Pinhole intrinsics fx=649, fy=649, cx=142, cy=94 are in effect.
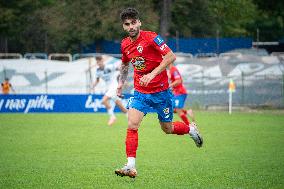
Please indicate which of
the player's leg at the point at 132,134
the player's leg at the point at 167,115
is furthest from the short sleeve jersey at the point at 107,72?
the player's leg at the point at 132,134

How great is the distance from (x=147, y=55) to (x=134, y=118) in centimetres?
101

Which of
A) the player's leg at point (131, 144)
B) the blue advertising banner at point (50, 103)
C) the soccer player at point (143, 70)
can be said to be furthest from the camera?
the blue advertising banner at point (50, 103)

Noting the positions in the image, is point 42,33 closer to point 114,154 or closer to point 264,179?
point 114,154

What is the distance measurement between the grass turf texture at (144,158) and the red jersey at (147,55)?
140cm

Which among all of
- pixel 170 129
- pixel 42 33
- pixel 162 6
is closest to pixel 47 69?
pixel 42 33

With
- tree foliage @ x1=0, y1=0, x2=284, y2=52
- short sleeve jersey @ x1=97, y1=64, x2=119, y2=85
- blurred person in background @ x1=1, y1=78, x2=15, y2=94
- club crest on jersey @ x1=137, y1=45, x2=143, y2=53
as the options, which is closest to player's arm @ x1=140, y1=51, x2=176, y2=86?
club crest on jersey @ x1=137, y1=45, x2=143, y2=53

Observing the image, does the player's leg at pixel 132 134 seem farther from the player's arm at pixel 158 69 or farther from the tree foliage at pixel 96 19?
the tree foliage at pixel 96 19

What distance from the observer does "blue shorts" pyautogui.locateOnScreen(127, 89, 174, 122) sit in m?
10.2

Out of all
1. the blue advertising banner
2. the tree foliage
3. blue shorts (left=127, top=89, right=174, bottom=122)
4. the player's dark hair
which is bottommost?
the blue advertising banner

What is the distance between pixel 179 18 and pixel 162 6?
420cm

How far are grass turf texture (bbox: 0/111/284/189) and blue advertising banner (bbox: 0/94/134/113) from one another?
9.88 m

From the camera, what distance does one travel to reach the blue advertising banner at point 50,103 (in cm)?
3114

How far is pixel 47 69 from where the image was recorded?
35.8 metres

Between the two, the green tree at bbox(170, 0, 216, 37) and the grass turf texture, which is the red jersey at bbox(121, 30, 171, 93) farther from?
the green tree at bbox(170, 0, 216, 37)
